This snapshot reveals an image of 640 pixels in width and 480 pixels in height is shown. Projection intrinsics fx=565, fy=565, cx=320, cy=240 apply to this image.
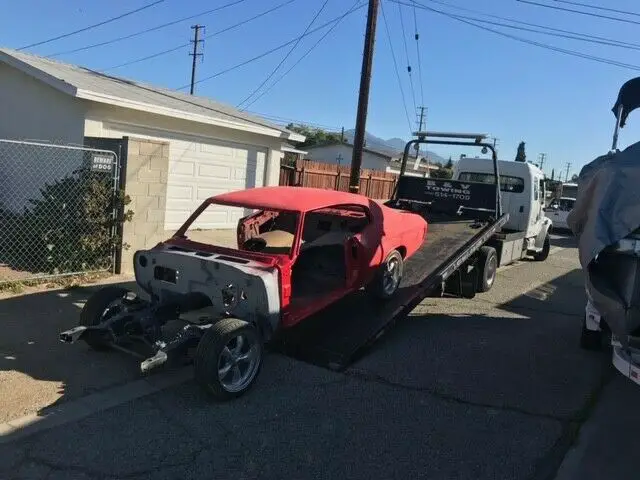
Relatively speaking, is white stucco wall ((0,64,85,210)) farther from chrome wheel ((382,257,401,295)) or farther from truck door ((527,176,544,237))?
truck door ((527,176,544,237))

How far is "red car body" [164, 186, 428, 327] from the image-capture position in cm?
521

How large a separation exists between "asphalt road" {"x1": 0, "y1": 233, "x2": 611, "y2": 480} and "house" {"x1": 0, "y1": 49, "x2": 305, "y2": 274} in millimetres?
2659

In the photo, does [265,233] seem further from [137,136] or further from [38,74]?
[38,74]

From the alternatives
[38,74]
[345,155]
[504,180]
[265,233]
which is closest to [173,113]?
[38,74]

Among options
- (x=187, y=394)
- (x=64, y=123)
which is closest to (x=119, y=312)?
(x=187, y=394)

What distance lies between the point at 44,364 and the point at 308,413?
243 centimetres

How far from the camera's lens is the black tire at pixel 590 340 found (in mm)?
6379

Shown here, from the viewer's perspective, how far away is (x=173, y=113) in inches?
456

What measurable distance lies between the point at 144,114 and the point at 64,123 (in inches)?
58.8

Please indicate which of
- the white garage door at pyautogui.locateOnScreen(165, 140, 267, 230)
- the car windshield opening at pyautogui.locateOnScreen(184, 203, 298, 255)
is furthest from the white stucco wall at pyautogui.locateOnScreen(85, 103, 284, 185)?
the car windshield opening at pyautogui.locateOnScreen(184, 203, 298, 255)

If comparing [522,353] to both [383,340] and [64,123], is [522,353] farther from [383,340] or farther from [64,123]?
[64,123]

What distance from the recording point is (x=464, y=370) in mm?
5555

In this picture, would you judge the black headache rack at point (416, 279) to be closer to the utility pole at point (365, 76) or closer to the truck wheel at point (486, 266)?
the truck wheel at point (486, 266)

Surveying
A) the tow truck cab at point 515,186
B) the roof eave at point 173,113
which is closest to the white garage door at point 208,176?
the roof eave at point 173,113
